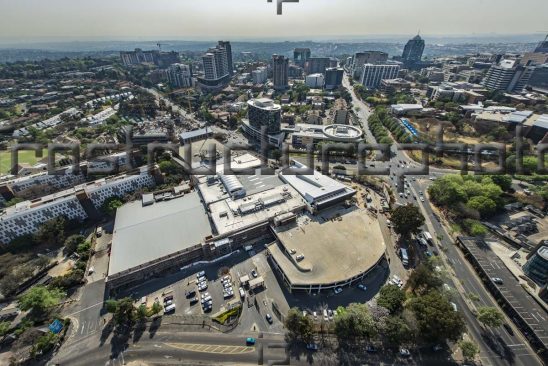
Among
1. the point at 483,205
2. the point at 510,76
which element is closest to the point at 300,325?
the point at 483,205

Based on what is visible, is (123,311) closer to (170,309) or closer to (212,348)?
(170,309)

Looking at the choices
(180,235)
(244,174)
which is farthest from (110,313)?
(244,174)

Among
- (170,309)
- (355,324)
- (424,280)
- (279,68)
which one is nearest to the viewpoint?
(355,324)

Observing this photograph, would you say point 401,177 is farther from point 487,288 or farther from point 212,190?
point 212,190

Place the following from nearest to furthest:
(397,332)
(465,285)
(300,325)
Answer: (397,332) → (300,325) → (465,285)

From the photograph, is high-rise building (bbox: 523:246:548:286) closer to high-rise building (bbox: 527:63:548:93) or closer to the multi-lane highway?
the multi-lane highway

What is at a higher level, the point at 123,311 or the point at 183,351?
the point at 123,311

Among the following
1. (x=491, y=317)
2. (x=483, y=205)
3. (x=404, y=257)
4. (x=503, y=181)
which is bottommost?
(x=404, y=257)

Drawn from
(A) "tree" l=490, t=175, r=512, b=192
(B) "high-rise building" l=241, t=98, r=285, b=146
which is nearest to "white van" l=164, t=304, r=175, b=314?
(B) "high-rise building" l=241, t=98, r=285, b=146

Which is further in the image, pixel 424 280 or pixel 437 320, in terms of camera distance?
pixel 424 280
